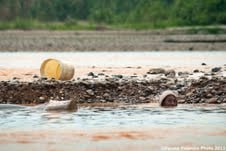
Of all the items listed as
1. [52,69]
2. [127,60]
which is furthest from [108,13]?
[52,69]

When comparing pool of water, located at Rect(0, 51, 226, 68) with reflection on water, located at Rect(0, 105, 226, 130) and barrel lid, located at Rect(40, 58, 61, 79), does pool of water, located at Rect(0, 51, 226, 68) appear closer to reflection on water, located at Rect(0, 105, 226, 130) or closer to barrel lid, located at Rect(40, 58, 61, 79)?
barrel lid, located at Rect(40, 58, 61, 79)

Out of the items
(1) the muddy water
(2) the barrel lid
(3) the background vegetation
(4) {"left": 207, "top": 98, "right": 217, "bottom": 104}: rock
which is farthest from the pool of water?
(3) the background vegetation

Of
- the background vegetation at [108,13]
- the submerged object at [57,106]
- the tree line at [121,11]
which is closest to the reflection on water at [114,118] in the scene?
the submerged object at [57,106]

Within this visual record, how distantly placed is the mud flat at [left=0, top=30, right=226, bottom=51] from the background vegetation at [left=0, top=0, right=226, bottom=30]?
12.0 feet

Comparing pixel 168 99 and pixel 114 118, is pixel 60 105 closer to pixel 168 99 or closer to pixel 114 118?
pixel 114 118

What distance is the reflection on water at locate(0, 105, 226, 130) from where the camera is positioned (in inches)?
598

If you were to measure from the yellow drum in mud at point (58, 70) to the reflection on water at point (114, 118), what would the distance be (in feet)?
11.4

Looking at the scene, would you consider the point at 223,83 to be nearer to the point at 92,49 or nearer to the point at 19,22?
the point at 92,49

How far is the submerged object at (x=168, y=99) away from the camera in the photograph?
1802 cm

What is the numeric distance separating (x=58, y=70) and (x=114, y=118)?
17.2 feet

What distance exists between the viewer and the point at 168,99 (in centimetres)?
1802

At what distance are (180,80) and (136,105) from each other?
3577 mm

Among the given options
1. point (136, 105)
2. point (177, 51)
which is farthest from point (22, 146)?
point (177, 51)

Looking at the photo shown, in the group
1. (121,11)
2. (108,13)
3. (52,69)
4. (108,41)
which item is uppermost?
(121,11)
